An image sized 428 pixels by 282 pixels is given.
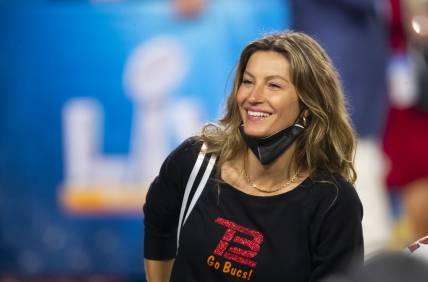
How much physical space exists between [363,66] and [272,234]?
8.92 feet

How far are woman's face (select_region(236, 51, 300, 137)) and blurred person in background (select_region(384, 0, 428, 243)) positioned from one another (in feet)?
3.53

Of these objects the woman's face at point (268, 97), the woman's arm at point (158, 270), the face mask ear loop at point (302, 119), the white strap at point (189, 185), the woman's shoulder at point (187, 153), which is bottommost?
the woman's arm at point (158, 270)

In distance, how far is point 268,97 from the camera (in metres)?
2.82

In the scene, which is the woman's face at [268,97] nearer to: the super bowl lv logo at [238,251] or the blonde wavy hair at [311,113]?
the blonde wavy hair at [311,113]

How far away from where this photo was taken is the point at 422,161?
3846 millimetres

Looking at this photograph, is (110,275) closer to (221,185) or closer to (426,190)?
(426,190)

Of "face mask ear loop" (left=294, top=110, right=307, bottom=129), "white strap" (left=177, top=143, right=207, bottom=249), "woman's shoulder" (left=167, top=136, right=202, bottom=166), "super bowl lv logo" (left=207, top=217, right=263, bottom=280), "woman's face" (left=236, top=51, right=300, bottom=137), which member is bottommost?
"super bowl lv logo" (left=207, top=217, right=263, bottom=280)

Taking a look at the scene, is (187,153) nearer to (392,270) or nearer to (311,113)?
(311,113)

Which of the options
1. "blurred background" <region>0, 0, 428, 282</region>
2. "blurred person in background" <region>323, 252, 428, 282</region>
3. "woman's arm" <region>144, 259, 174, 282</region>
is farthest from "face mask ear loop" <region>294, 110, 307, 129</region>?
"blurred background" <region>0, 0, 428, 282</region>

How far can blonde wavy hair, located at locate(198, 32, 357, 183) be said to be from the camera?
111 inches

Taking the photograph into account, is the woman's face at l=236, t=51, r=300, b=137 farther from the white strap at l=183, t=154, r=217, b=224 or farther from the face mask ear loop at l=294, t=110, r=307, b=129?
the white strap at l=183, t=154, r=217, b=224

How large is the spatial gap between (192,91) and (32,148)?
3.10 ft

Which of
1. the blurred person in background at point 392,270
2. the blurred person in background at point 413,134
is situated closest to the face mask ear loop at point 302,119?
the blurred person in background at point 413,134

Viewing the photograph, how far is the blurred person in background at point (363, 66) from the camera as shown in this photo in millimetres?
5152
